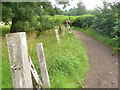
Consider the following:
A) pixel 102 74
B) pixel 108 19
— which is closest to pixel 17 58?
pixel 102 74

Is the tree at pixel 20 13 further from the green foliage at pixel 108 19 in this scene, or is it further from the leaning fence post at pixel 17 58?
the leaning fence post at pixel 17 58

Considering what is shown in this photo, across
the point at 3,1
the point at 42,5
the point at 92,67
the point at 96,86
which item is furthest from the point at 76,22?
the point at 96,86

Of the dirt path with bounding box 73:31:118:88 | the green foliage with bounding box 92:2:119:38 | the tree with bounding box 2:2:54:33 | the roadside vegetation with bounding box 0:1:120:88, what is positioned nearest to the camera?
the roadside vegetation with bounding box 0:1:120:88

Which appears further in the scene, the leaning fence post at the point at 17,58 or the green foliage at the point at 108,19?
the green foliage at the point at 108,19

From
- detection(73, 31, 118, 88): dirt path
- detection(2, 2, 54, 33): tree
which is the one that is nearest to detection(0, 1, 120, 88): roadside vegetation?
detection(2, 2, 54, 33): tree

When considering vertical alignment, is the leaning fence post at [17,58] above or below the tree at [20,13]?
below

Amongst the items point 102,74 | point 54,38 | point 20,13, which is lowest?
point 102,74

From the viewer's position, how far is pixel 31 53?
455 centimetres

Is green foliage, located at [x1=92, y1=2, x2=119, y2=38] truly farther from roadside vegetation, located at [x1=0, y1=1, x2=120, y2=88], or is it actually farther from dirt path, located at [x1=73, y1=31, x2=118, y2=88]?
dirt path, located at [x1=73, y1=31, x2=118, y2=88]

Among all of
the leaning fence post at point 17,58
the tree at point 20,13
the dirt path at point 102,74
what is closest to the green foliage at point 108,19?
the dirt path at point 102,74

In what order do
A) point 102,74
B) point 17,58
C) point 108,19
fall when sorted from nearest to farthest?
point 17,58 → point 102,74 → point 108,19

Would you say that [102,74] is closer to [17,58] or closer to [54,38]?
[54,38]

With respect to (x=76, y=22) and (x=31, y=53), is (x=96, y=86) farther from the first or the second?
(x=76, y=22)

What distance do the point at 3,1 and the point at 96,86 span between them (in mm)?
6700
